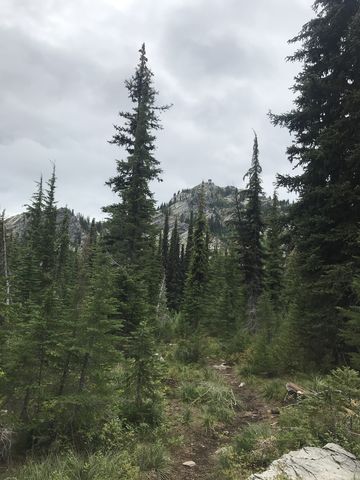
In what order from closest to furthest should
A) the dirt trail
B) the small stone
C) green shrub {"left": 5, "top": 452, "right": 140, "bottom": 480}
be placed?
green shrub {"left": 5, "top": 452, "right": 140, "bottom": 480}
the dirt trail
the small stone

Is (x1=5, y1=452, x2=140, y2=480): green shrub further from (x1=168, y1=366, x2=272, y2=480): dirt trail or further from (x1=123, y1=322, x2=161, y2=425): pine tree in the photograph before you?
(x1=123, y1=322, x2=161, y2=425): pine tree

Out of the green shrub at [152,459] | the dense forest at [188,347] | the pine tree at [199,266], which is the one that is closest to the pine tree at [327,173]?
the dense forest at [188,347]

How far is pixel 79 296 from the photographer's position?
8.42 m

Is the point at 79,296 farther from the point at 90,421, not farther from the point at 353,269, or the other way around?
the point at 353,269

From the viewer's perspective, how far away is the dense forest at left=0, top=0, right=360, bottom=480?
6.52 m

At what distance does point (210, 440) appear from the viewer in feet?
27.1

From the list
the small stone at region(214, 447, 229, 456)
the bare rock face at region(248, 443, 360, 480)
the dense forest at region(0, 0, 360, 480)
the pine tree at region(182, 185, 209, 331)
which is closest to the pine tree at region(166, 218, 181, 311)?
the pine tree at region(182, 185, 209, 331)

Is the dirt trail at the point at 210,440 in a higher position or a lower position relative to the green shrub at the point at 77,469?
lower

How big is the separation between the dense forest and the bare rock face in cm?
43

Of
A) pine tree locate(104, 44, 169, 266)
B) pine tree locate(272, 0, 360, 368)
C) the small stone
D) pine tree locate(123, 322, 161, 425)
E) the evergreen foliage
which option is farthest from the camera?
the evergreen foliage

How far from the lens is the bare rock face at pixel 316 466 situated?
479 centimetres

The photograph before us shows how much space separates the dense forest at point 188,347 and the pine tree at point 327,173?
0.15ft

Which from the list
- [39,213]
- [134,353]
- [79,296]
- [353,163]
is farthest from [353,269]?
[39,213]

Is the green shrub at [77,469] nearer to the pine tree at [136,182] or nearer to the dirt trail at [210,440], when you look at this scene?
the dirt trail at [210,440]
